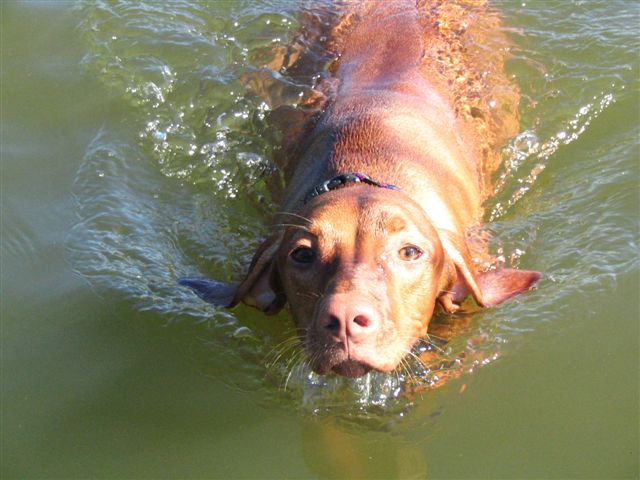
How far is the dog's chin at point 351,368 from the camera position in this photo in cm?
418

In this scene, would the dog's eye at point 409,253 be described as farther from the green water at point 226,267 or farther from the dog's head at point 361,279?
the green water at point 226,267

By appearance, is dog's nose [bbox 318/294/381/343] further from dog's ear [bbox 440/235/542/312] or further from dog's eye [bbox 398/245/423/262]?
dog's ear [bbox 440/235/542/312]

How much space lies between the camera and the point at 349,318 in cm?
402

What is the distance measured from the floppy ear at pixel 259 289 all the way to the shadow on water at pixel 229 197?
0.27 m

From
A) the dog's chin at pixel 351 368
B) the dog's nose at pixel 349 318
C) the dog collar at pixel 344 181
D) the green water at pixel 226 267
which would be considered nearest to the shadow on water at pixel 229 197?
the green water at pixel 226 267

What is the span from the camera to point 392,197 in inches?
190

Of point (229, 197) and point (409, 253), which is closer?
point (409, 253)

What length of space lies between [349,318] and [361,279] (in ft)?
0.90

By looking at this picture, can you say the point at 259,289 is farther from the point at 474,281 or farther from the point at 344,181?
the point at 474,281

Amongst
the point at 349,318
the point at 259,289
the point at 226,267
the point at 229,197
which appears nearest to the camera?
the point at 349,318

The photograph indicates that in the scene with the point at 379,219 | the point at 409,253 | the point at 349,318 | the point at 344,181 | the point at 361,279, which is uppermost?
the point at 344,181

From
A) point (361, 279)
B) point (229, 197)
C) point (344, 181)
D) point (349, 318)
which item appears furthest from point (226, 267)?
point (349, 318)

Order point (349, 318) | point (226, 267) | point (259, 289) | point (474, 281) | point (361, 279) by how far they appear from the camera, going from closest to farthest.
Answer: point (349, 318) → point (361, 279) → point (474, 281) → point (259, 289) → point (226, 267)

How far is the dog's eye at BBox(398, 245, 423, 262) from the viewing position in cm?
455
